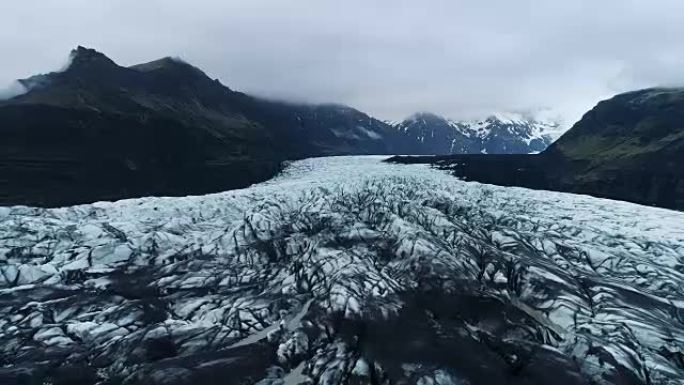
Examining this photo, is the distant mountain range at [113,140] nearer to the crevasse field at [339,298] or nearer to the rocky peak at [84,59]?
the rocky peak at [84,59]

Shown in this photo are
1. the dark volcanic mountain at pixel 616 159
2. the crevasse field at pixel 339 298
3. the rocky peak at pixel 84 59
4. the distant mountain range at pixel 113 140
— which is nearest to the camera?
the crevasse field at pixel 339 298

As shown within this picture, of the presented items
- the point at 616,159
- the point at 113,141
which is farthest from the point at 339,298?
the point at 616,159

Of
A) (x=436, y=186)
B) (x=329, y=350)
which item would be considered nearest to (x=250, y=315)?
(x=329, y=350)

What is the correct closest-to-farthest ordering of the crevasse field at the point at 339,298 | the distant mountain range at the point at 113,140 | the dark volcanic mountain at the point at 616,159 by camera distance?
the crevasse field at the point at 339,298
the distant mountain range at the point at 113,140
the dark volcanic mountain at the point at 616,159

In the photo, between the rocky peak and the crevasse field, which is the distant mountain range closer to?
the rocky peak

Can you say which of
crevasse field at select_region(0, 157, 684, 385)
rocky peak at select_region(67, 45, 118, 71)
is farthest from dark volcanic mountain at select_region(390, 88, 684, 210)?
rocky peak at select_region(67, 45, 118, 71)

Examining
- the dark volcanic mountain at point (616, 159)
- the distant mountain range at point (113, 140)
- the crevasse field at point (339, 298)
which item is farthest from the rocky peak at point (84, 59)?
the dark volcanic mountain at point (616, 159)
